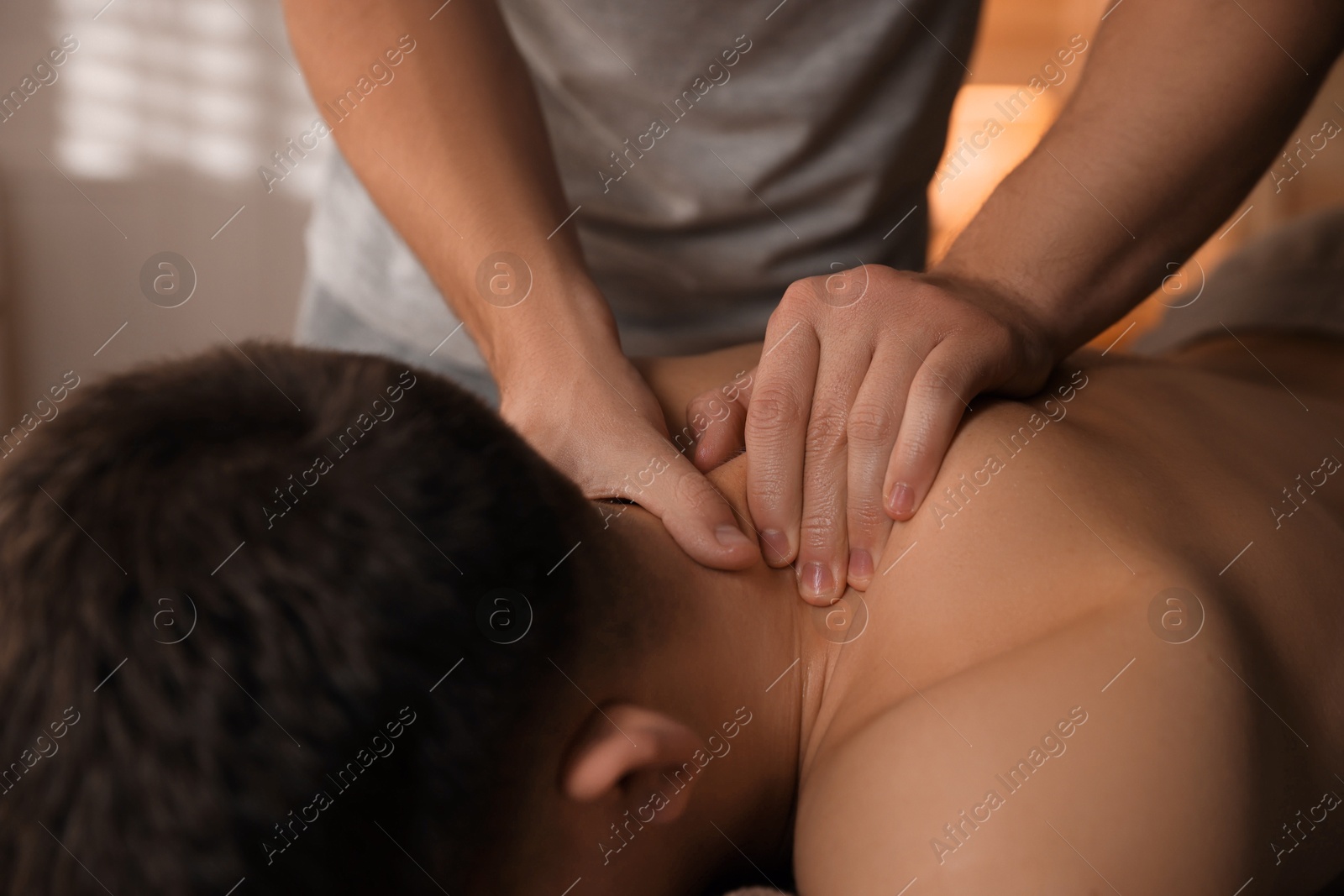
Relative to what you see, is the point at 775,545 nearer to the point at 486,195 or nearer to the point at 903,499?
the point at 903,499

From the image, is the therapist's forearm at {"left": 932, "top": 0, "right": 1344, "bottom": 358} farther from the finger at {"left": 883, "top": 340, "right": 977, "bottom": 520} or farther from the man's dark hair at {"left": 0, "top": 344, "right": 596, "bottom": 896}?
the man's dark hair at {"left": 0, "top": 344, "right": 596, "bottom": 896}

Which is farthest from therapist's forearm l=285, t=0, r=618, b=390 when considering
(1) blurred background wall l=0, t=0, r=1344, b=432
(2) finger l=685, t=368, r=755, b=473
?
(1) blurred background wall l=0, t=0, r=1344, b=432

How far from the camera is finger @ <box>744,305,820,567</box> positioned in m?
0.72

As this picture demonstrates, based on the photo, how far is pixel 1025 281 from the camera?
31.5 inches

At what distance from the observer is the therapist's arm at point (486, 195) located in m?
0.79

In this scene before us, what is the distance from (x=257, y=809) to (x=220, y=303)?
135 inches

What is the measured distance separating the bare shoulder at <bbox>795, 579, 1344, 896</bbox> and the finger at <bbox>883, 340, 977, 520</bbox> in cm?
14

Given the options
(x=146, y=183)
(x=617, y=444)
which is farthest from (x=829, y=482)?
(x=146, y=183)

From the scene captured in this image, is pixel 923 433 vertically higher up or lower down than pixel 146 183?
lower down

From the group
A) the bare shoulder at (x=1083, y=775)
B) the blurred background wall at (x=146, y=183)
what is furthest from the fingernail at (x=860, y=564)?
the blurred background wall at (x=146, y=183)

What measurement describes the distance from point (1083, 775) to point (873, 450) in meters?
0.26

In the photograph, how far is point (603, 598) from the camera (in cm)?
61

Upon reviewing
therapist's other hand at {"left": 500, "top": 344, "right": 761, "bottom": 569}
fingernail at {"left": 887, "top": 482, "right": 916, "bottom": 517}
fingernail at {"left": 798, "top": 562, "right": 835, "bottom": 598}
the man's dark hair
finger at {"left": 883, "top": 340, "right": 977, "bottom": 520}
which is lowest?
fingernail at {"left": 798, "top": 562, "right": 835, "bottom": 598}

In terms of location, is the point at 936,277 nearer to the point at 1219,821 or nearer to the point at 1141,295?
the point at 1141,295
